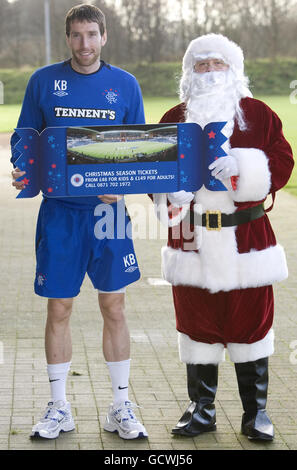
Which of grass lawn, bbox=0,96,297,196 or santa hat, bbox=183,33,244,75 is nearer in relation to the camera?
santa hat, bbox=183,33,244,75

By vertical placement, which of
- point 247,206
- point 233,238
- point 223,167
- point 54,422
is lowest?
point 54,422

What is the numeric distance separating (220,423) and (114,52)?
210ft

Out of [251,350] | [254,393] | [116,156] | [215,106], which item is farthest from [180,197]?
[254,393]

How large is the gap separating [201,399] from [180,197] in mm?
1165

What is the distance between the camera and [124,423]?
4660 mm

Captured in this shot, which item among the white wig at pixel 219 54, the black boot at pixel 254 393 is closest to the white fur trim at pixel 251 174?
the white wig at pixel 219 54

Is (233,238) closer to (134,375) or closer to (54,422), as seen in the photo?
(54,422)

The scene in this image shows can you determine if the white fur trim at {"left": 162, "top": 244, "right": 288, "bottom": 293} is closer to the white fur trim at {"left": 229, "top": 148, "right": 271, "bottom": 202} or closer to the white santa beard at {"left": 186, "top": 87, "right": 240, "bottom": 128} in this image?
the white fur trim at {"left": 229, "top": 148, "right": 271, "bottom": 202}

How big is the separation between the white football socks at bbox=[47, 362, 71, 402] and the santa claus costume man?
2.18 feet

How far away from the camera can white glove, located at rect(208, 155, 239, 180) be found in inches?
172

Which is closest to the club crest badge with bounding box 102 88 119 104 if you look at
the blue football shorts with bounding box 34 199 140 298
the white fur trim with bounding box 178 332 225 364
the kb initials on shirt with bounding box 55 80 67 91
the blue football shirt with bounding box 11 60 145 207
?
the blue football shirt with bounding box 11 60 145 207
